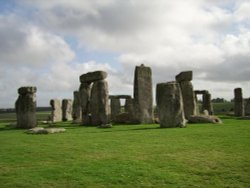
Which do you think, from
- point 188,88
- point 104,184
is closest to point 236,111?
point 188,88

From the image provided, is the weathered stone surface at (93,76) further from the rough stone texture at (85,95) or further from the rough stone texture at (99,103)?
the rough stone texture at (85,95)

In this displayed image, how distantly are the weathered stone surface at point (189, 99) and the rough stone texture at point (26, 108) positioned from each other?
11.7 m

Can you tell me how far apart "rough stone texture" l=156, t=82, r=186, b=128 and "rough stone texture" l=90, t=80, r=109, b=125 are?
5.89 meters

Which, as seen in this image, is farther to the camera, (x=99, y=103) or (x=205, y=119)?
(x=99, y=103)

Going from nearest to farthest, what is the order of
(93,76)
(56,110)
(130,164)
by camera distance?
(130,164), (93,76), (56,110)

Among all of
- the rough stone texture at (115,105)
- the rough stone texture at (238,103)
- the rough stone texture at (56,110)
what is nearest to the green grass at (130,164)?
the rough stone texture at (115,105)

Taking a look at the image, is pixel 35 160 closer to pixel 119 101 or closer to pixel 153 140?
pixel 153 140

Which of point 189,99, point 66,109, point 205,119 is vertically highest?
point 189,99

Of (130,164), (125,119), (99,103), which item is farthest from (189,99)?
(130,164)

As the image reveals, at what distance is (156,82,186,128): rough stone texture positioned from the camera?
1919 centimetres

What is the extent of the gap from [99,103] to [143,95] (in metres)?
3.36

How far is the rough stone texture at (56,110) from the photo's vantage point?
117 feet

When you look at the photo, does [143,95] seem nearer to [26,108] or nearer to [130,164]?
[26,108]

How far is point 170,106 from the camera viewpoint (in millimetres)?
19375
